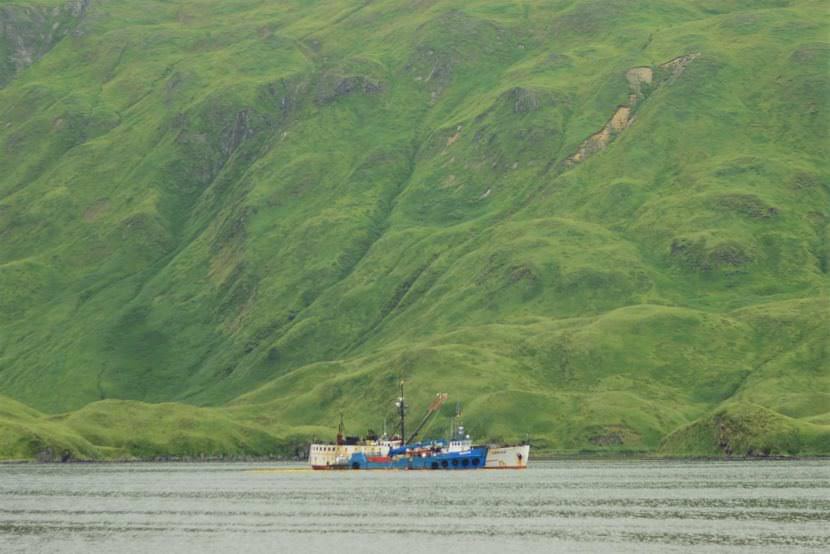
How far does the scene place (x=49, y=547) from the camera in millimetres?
133250

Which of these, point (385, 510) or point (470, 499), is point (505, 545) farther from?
point (470, 499)

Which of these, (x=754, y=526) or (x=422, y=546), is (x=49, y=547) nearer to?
(x=422, y=546)

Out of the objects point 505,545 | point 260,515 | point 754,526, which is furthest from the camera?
point 260,515

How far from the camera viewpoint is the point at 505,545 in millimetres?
126000

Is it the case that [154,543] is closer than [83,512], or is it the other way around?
[154,543]

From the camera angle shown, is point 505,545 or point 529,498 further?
point 529,498

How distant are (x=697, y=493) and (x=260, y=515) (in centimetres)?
6003

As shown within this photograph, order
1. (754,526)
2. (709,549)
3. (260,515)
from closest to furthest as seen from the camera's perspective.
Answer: (709,549)
(754,526)
(260,515)

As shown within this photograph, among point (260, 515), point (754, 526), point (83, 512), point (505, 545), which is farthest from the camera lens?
point (83, 512)

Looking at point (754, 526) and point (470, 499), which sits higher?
point (754, 526)

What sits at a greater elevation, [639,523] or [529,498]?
[639,523]

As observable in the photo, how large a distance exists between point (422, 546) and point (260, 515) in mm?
45310

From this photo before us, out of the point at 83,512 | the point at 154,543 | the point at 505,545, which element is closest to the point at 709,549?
the point at 505,545

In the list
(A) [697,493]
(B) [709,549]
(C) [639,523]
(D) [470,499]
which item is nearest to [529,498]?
(D) [470,499]
